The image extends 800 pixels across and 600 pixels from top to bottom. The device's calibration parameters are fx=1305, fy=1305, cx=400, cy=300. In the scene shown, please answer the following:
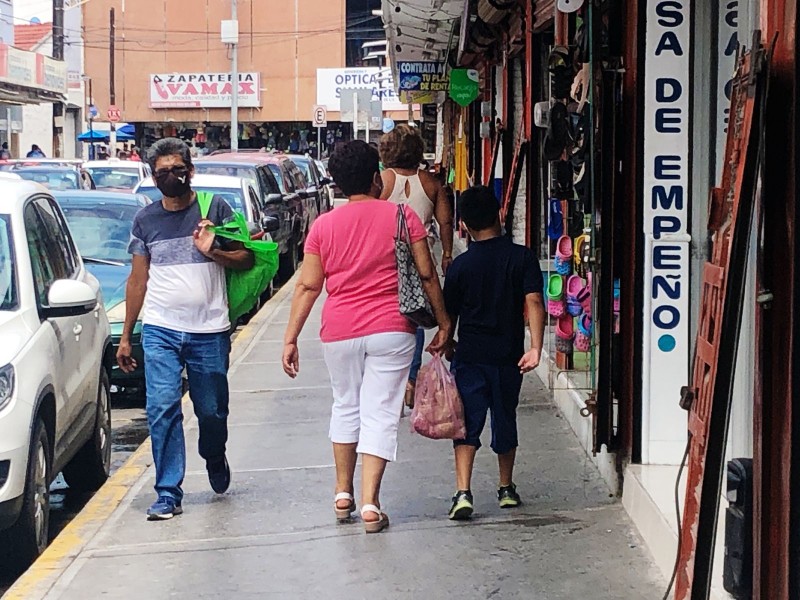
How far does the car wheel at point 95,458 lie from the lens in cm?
768

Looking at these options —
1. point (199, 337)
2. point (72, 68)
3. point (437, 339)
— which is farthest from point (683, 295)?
point (72, 68)

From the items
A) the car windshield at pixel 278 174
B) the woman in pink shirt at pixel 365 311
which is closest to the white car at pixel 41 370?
the woman in pink shirt at pixel 365 311

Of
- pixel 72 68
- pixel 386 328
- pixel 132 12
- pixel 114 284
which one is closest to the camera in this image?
pixel 386 328

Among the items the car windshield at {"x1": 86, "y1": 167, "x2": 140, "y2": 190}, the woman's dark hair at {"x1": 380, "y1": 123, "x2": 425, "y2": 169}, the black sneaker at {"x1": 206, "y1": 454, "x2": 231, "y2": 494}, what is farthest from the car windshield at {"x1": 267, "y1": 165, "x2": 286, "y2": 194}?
the black sneaker at {"x1": 206, "y1": 454, "x2": 231, "y2": 494}

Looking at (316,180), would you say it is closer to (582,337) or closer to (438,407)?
(582,337)

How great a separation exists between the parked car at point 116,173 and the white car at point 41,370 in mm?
14572

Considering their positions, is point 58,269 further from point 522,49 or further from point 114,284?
point 522,49

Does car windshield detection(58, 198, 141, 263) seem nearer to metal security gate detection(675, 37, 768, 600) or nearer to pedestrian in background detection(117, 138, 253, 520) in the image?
pedestrian in background detection(117, 138, 253, 520)

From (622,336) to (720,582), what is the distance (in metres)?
1.80

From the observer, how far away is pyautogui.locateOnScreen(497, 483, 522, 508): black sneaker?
21.2ft

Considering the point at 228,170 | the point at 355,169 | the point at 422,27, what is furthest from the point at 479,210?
the point at 228,170

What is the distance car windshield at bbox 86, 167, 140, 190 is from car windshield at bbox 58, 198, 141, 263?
959 centimetres

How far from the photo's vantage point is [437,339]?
20.1 ft

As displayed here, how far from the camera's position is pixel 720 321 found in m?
3.58
